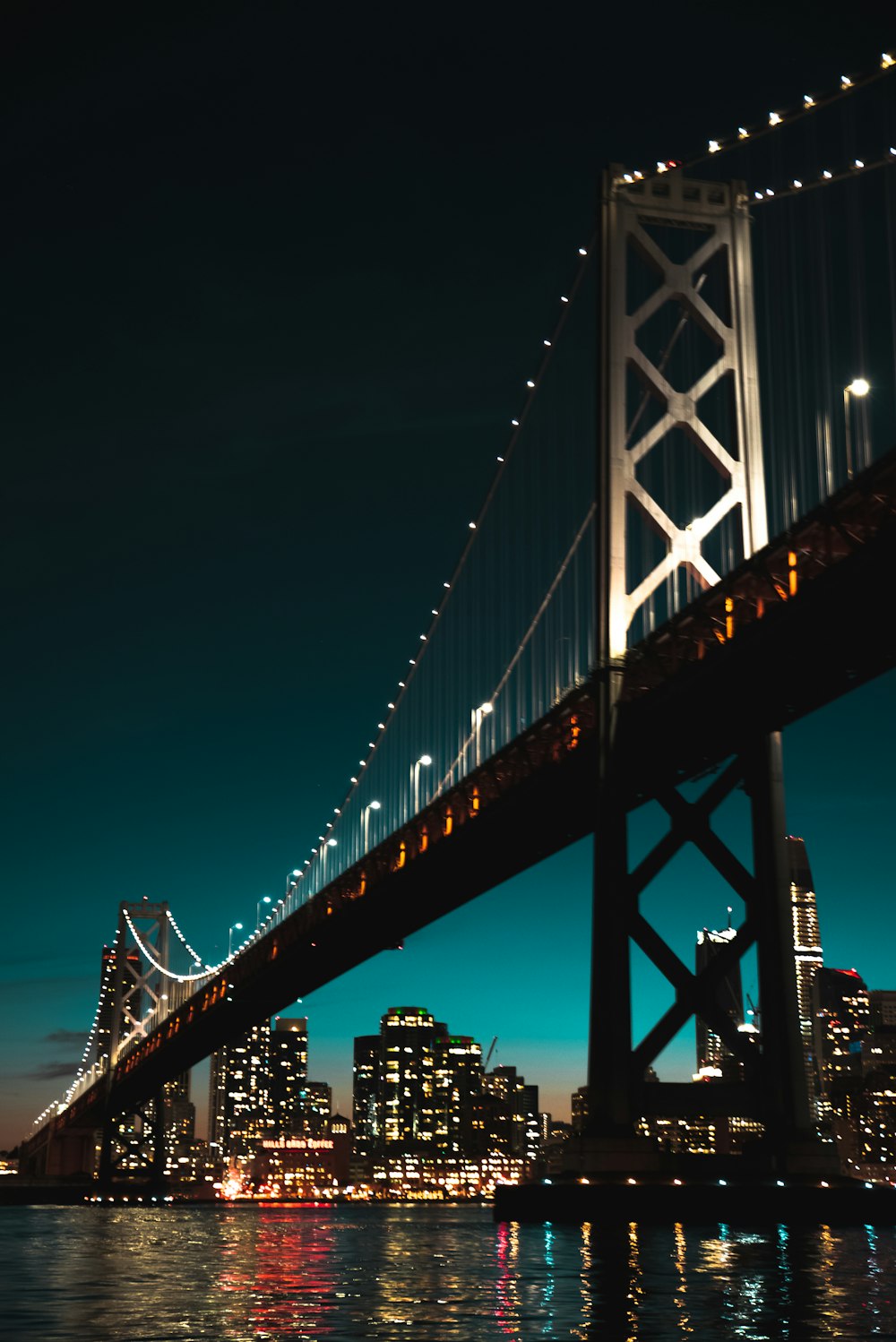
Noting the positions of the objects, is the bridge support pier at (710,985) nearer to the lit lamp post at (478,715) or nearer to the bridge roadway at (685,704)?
the bridge roadway at (685,704)

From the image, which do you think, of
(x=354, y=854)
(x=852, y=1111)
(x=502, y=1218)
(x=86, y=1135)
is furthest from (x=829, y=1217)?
(x=852, y=1111)

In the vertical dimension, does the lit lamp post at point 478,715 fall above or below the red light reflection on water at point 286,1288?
above

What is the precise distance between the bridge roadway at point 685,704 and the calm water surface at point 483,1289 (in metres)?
7.94

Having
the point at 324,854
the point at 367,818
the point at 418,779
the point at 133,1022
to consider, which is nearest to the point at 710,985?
the point at 418,779

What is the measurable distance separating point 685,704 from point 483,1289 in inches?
482

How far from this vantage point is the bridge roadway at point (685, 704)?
2372cm

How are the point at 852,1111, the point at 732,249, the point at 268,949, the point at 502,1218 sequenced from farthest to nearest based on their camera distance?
1. the point at 852,1111
2. the point at 268,949
3. the point at 732,249
4. the point at 502,1218

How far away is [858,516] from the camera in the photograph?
23.2 metres

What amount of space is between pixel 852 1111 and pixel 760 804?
127 meters

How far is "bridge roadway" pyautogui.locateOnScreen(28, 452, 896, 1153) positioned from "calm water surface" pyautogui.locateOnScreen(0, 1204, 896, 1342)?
794cm

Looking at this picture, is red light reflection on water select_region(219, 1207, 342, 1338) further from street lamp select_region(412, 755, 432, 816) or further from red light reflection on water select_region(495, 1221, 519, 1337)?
street lamp select_region(412, 755, 432, 816)

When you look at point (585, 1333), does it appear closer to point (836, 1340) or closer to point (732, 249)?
point (836, 1340)

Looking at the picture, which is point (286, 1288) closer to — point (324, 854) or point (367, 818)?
point (367, 818)

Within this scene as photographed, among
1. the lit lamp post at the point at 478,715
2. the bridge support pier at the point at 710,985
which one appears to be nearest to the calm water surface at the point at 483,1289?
the bridge support pier at the point at 710,985
